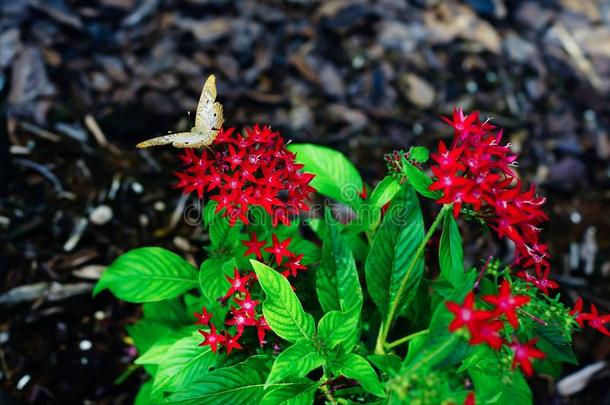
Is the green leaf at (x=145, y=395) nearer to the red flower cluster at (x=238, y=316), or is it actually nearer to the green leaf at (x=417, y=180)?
the red flower cluster at (x=238, y=316)

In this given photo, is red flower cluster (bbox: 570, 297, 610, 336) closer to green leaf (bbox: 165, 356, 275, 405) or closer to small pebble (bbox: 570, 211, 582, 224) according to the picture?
green leaf (bbox: 165, 356, 275, 405)

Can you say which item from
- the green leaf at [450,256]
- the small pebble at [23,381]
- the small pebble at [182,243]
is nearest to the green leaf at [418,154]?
the green leaf at [450,256]

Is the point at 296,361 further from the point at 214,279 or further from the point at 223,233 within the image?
the point at 223,233

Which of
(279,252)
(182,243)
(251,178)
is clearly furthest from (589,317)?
(182,243)

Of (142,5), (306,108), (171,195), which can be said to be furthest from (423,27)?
(171,195)

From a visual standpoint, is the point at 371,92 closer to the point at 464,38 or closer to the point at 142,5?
the point at 464,38

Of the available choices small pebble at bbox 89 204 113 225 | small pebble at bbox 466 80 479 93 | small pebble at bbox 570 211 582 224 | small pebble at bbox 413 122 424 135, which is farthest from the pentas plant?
small pebble at bbox 466 80 479 93
